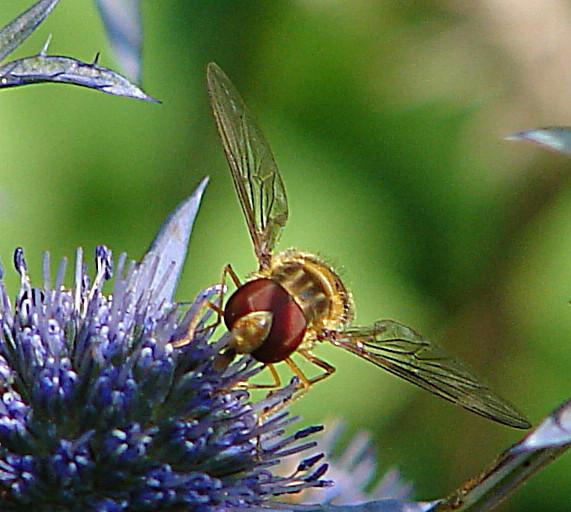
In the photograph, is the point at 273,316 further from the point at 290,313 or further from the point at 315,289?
the point at 315,289

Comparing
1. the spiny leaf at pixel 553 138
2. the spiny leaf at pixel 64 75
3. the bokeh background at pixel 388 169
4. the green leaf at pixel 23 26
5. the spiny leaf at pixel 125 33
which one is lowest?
the spiny leaf at pixel 553 138

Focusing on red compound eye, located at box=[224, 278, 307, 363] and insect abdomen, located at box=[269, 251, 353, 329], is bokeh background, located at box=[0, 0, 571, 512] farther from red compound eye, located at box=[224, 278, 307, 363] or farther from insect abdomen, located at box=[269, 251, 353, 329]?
red compound eye, located at box=[224, 278, 307, 363]

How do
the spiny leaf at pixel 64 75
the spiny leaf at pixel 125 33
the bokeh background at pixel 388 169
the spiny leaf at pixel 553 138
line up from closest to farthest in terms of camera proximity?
1. the spiny leaf at pixel 553 138
2. the spiny leaf at pixel 64 75
3. the spiny leaf at pixel 125 33
4. the bokeh background at pixel 388 169

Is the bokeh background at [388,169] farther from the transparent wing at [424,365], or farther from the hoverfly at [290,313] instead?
the transparent wing at [424,365]

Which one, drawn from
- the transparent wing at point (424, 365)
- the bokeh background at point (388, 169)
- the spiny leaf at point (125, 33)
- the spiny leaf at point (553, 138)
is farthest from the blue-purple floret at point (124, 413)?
the bokeh background at point (388, 169)

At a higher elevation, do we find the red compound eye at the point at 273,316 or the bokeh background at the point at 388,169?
the bokeh background at the point at 388,169

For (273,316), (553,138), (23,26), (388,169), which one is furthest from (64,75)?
(388,169)

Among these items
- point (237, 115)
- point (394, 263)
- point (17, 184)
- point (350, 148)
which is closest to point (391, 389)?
point (394, 263)

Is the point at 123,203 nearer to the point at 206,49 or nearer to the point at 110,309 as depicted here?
the point at 206,49
